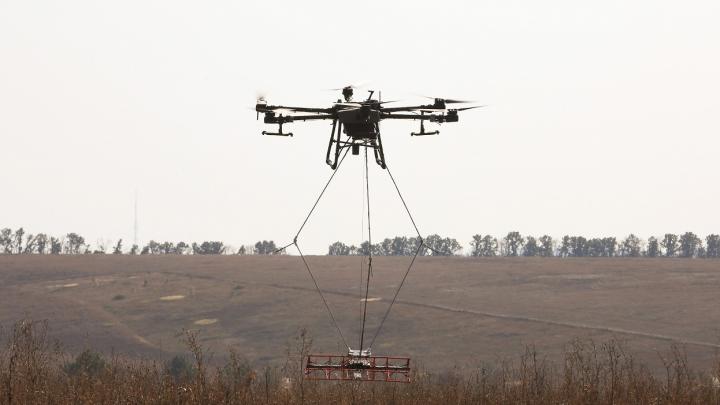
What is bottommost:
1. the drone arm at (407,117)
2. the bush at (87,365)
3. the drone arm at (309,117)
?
the bush at (87,365)

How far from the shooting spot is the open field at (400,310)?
5344 inches

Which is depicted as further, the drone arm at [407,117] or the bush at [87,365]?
the bush at [87,365]

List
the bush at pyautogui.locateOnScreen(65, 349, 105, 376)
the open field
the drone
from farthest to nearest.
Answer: the open field, the bush at pyautogui.locateOnScreen(65, 349, 105, 376), the drone

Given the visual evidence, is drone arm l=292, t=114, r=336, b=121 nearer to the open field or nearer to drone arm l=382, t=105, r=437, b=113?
drone arm l=382, t=105, r=437, b=113

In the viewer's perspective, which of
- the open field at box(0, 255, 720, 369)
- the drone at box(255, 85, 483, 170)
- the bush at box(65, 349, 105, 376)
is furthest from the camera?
the open field at box(0, 255, 720, 369)

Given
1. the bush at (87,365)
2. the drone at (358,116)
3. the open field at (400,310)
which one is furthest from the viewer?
the open field at (400,310)

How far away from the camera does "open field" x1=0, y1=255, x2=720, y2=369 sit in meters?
136

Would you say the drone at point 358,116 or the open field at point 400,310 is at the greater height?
the drone at point 358,116

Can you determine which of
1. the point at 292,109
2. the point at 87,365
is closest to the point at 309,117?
the point at 292,109

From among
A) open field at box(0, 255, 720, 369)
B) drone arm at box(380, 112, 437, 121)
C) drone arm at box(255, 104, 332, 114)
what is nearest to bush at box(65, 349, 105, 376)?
drone arm at box(255, 104, 332, 114)

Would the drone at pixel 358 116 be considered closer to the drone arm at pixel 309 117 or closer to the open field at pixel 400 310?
the drone arm at pixel 309 117

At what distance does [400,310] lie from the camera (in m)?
159

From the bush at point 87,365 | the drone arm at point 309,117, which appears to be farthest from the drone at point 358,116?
the bush at point 87,365

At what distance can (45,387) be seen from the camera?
30156 mm
